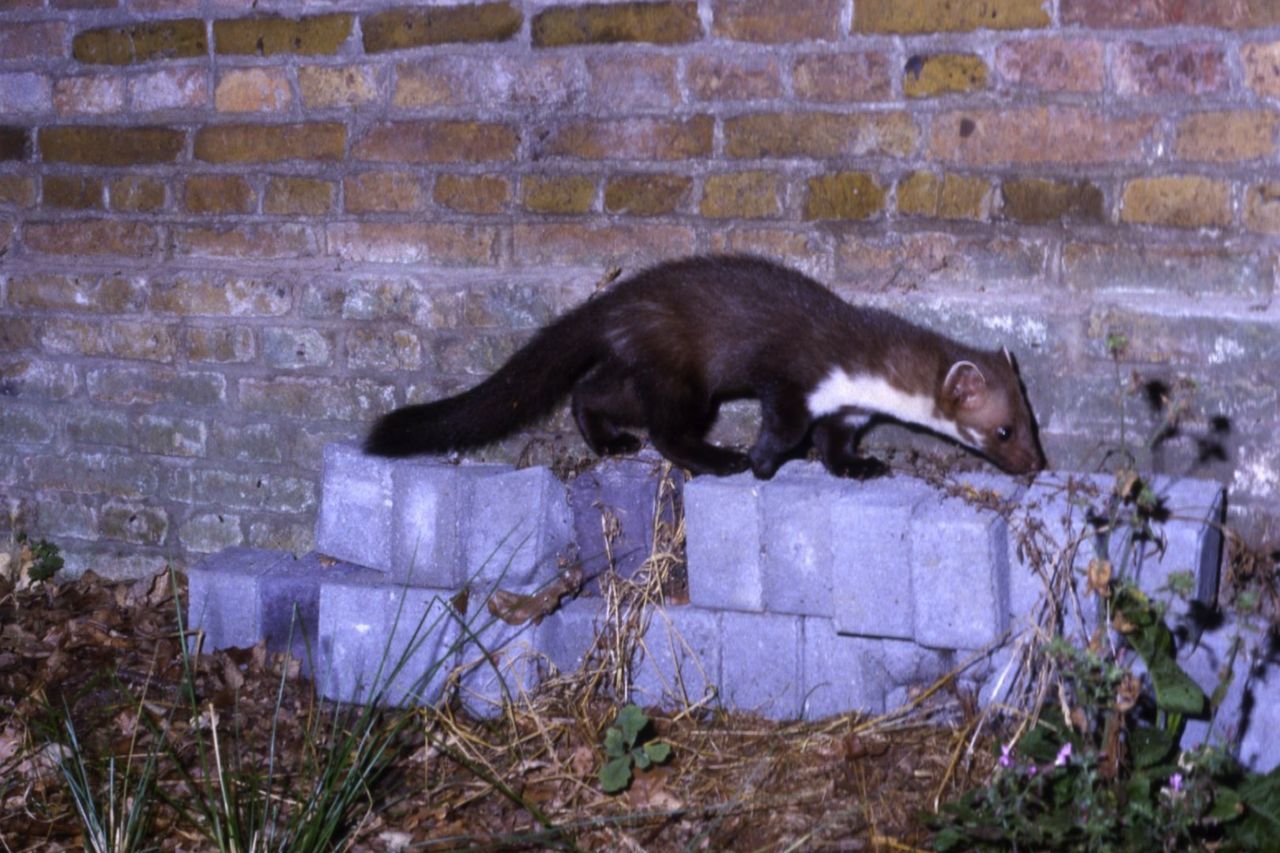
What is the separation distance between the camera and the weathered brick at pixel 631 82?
3758 millimetres

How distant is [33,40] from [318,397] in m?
1.47

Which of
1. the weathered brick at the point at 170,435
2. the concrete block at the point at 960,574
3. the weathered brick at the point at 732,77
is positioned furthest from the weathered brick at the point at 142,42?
the concrete block at the point at 960,574

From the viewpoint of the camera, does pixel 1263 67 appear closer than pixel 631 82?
Yes

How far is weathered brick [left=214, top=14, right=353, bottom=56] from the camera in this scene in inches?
160

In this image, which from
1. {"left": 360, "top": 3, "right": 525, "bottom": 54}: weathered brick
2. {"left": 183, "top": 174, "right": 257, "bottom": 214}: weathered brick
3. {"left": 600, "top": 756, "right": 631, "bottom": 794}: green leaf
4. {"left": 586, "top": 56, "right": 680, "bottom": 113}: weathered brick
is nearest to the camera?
{"left": 600, "top": 756, "right": 631, "bottom": 794}: green leaf

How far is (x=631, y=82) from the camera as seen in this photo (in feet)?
12.5

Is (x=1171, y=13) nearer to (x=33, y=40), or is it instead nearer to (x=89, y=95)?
(x=89, y=95)

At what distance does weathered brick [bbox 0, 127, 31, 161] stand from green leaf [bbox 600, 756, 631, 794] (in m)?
2.84

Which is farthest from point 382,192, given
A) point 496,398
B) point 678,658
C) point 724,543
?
point 678,658

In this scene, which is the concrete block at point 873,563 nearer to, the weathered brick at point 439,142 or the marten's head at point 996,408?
the marten's head at point 996,408

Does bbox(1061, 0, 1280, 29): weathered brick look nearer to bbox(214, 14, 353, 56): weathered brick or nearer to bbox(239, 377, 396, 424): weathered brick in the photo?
bbox(214, 14, 353, 56): weathered brick

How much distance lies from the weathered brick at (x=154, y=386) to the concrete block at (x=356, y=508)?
0.64 metres

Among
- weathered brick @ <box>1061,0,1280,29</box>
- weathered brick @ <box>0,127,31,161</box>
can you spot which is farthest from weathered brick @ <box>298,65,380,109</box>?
weathered brick @ <box>1061,0,1280,29</box>

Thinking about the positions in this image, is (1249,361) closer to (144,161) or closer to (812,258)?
(812,258)
